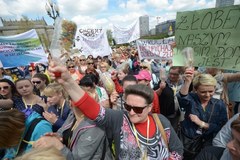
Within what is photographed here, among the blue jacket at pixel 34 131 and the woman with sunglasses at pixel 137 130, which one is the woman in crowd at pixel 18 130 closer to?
the blue jacket at pixel 34 131

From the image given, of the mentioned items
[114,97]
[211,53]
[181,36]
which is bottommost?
[114,97]

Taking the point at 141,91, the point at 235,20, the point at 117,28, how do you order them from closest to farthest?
the point at 141,91
the point at 235,20
the point at 117,28

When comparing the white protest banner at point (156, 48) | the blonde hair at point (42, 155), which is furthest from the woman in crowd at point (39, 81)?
the white protest banner at point (156, 48)

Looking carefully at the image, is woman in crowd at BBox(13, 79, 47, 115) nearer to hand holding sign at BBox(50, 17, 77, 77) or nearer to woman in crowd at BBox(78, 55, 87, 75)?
hand holding sign at BBox(50, 17, 77, 77)

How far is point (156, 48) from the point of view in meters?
6.58

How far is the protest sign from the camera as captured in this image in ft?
6.81

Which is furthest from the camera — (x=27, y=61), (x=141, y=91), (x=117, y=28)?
(x=117, y=28)

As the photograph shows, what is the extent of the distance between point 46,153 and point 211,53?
194cm

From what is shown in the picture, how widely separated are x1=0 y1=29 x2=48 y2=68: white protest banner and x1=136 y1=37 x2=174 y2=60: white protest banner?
3200 millimetres

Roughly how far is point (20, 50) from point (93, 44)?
2.92m

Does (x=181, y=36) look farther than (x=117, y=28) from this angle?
No

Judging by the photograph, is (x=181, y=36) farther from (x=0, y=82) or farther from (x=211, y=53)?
(x=0, y=82)

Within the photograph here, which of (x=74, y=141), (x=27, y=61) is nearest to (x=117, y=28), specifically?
(x=27, y=61)

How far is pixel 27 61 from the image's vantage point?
18.4 feet
